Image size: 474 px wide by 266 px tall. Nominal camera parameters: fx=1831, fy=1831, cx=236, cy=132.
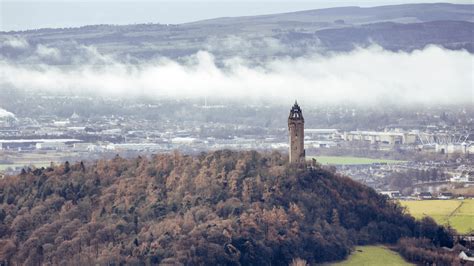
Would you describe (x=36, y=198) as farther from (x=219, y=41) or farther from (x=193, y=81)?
(x=219, y=41)

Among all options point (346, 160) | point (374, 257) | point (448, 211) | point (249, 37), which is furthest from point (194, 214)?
point (249, 37)

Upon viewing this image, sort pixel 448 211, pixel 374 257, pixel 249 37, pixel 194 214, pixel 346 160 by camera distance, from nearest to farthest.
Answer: pixel 374 257 < pixel 194 214 < pixel 448 211 < pixel 346 160 < pixel 249 37

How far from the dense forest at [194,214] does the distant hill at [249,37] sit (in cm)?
8675

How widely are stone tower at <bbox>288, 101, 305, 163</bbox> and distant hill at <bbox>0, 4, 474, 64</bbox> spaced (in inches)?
3391

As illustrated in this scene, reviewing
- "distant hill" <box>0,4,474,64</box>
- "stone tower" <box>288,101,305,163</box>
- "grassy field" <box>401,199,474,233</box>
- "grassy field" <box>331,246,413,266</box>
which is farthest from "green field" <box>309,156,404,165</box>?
"distant hill" <box>0,4,474,64</box>

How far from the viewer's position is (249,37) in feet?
514

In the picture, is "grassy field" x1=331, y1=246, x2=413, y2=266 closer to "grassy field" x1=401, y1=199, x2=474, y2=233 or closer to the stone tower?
the stone tower

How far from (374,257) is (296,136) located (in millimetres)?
7750

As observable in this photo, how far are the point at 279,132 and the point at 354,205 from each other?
44083mm

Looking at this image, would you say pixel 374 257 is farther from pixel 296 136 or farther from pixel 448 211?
pixel 448 211

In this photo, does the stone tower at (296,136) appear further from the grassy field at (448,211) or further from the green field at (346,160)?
the green field at (346,160)

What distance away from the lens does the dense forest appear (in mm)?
51875

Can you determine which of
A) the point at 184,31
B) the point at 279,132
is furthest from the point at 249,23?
the point at 279,132

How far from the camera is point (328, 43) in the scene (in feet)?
519
